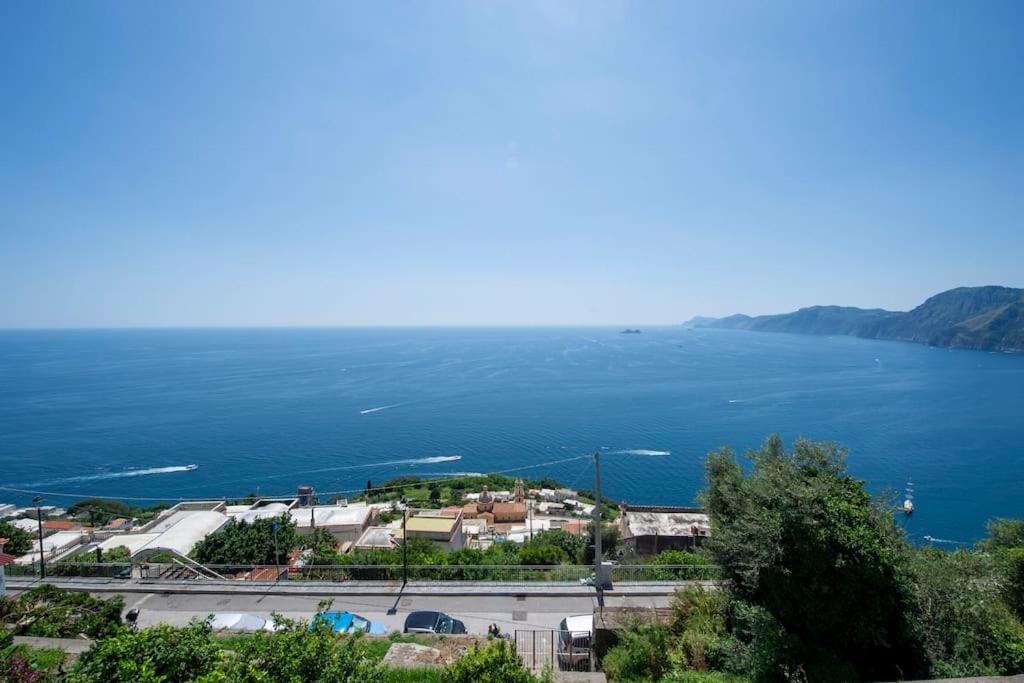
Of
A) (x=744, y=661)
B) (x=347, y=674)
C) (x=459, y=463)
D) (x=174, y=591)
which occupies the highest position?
(x=347, y=674)

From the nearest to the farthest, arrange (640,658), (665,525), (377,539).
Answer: (640,658) < (377,539) < (665,525)

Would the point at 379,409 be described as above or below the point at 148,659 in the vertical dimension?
below

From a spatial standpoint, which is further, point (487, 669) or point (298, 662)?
point (487, 669)

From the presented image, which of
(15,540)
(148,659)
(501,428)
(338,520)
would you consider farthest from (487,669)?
(501,428)

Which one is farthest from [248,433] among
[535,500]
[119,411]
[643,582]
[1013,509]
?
[1013,509]

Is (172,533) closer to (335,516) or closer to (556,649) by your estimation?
(335,516)

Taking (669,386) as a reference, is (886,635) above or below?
above

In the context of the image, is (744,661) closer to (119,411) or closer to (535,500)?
(535,500)
